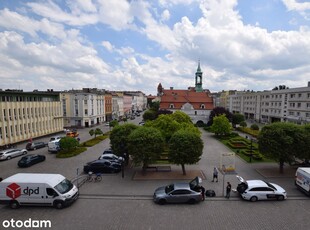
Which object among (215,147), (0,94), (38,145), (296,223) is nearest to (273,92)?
(215,147)

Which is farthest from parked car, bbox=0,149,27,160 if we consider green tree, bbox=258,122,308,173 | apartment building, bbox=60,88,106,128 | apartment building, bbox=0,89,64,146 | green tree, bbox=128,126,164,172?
green tree, bbox=258,122,308,173

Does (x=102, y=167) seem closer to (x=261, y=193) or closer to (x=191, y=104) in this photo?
(x=261, y=193)

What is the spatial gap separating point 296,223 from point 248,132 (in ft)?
132

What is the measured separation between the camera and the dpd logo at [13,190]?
14.9 meters

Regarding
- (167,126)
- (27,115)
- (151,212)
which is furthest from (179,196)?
(27,115)

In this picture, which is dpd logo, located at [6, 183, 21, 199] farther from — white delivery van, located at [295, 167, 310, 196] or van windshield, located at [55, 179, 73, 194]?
white delivery van, located at [295, 167, 310, 196]

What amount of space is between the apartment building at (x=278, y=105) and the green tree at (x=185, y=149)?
46.4 m

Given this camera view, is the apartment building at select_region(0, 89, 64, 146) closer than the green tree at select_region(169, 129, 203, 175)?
No

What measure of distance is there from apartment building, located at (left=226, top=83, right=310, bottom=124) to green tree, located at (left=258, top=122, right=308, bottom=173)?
3822 centimetres

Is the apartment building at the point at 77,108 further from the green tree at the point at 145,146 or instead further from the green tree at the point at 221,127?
the green tree at the point at 145,146

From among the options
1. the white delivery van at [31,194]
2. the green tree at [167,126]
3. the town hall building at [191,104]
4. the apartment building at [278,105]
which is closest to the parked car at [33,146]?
the green tree at [167,126]

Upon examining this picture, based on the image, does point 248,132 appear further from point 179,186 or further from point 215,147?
point 179,186

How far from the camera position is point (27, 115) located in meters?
40.2

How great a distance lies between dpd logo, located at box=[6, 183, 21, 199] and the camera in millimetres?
14883
